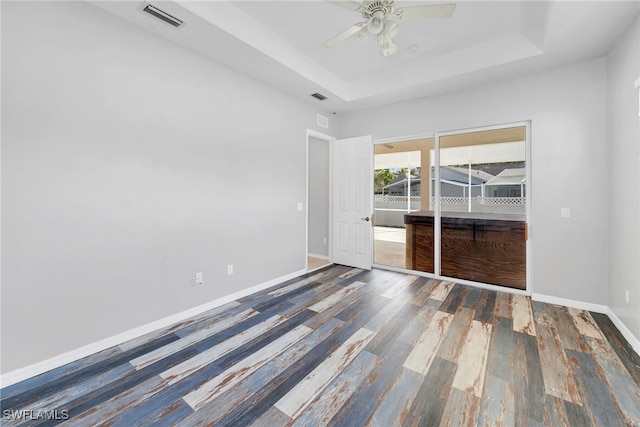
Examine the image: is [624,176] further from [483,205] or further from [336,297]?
[336,297]

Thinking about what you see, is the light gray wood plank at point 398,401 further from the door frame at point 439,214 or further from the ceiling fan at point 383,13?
the ceiling fan at point 383,13

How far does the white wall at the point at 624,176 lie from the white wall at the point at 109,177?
3.88 meters

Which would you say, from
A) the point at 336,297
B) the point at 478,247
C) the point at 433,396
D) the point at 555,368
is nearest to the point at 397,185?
the point at 478,247

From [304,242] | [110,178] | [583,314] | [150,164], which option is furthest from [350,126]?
[583,314]

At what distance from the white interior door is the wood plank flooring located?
1.76 meters

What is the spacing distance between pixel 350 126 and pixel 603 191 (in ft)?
11.7

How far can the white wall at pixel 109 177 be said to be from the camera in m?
1.92

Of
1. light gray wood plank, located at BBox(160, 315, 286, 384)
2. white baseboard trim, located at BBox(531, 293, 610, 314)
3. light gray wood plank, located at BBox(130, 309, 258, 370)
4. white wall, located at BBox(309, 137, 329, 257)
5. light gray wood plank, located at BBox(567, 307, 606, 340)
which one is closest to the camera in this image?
light gray wood plank, located at BBox(160, 315, 286, 384)

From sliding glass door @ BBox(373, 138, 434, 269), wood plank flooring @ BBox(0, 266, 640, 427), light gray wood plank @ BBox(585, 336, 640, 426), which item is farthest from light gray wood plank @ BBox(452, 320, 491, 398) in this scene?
sliding glass door @ BBox(373, 138, 434, 269)

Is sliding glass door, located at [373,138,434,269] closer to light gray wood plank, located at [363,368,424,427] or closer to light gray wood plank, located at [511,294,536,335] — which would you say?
light gray wood plank, located at [511,294,536,335]

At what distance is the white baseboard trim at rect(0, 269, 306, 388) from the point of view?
191cm

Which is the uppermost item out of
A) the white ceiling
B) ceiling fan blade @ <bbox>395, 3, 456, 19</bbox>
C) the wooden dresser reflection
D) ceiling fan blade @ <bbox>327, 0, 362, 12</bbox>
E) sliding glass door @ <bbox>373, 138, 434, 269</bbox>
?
the white ceiling

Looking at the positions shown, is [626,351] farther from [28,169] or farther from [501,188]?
[28,169]

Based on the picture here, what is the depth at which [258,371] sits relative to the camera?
2020 mm
